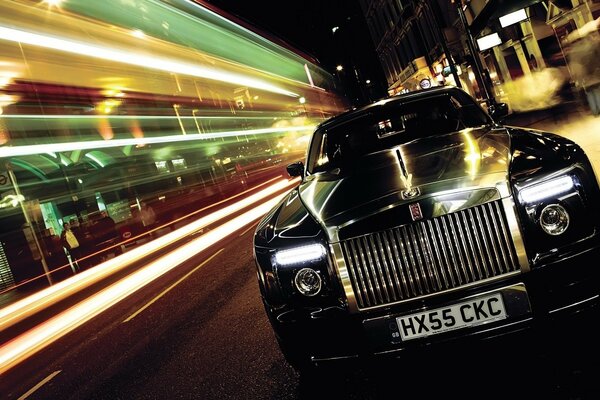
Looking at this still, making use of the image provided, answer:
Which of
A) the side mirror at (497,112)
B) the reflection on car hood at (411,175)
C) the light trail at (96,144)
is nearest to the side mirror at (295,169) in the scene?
the reflection on car hood at (411,175)

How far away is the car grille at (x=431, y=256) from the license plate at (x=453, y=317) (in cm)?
10

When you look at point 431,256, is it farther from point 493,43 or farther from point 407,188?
point 493,43

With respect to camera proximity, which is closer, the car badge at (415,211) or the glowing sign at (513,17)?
the car badge at (415,211)

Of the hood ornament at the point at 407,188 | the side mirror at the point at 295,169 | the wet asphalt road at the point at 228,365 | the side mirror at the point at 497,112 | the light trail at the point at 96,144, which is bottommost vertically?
the wet asphalt road at the point at 228,365

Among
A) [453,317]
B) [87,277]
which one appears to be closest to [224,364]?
[453,317]

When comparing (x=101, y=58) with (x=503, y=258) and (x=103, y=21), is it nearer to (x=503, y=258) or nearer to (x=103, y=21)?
(x=103, y=21)

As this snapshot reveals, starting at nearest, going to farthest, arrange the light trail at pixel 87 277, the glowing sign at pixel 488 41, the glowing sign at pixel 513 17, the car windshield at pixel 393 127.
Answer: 1. the car windshield at pixel 393 127
2. the light trail at pixel 87 277
3. the glowing sign at pixel 513 17
4. the glowing sign at pixel 488 41

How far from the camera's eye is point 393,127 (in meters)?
4.31

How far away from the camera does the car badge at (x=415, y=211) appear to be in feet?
7.48

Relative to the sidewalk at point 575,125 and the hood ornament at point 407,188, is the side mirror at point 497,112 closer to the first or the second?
the hood ornament at point 407,188

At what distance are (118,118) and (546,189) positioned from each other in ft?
26.2

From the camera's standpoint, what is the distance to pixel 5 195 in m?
7.93

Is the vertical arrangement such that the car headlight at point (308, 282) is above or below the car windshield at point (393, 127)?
below

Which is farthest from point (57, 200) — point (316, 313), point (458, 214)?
point (458, 214)
